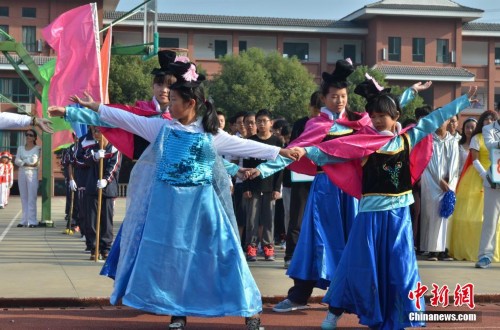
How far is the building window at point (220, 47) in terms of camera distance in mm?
60625

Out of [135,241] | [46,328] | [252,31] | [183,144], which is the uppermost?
[252,31]

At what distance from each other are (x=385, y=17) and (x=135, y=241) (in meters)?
54.9

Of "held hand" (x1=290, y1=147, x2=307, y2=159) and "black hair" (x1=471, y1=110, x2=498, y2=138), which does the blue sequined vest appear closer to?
"held hand" (x1=290, y1=147, x2=307, y2=159)

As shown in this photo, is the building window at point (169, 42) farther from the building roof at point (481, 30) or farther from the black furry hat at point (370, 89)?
the black furry hat at point (370, 89)

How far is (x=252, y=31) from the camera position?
198 ft

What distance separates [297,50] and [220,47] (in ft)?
16.0

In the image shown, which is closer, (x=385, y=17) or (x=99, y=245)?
(x=99, y=245)

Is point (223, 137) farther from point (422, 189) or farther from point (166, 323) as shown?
point (422, 189)

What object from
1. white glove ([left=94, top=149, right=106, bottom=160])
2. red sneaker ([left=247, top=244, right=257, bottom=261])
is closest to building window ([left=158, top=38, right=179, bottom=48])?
white glove ([left=94, top=149, right=106, bottom=160])

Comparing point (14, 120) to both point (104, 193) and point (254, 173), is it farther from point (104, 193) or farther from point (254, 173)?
point (104, 193)

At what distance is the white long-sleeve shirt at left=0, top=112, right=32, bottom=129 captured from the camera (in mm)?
8734

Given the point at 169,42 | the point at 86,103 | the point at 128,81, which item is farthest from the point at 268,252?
the point at 169,42

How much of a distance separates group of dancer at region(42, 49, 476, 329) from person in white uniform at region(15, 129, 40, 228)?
12282 mm

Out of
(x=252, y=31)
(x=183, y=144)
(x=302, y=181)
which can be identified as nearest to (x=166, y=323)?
(x=183, y=144)
